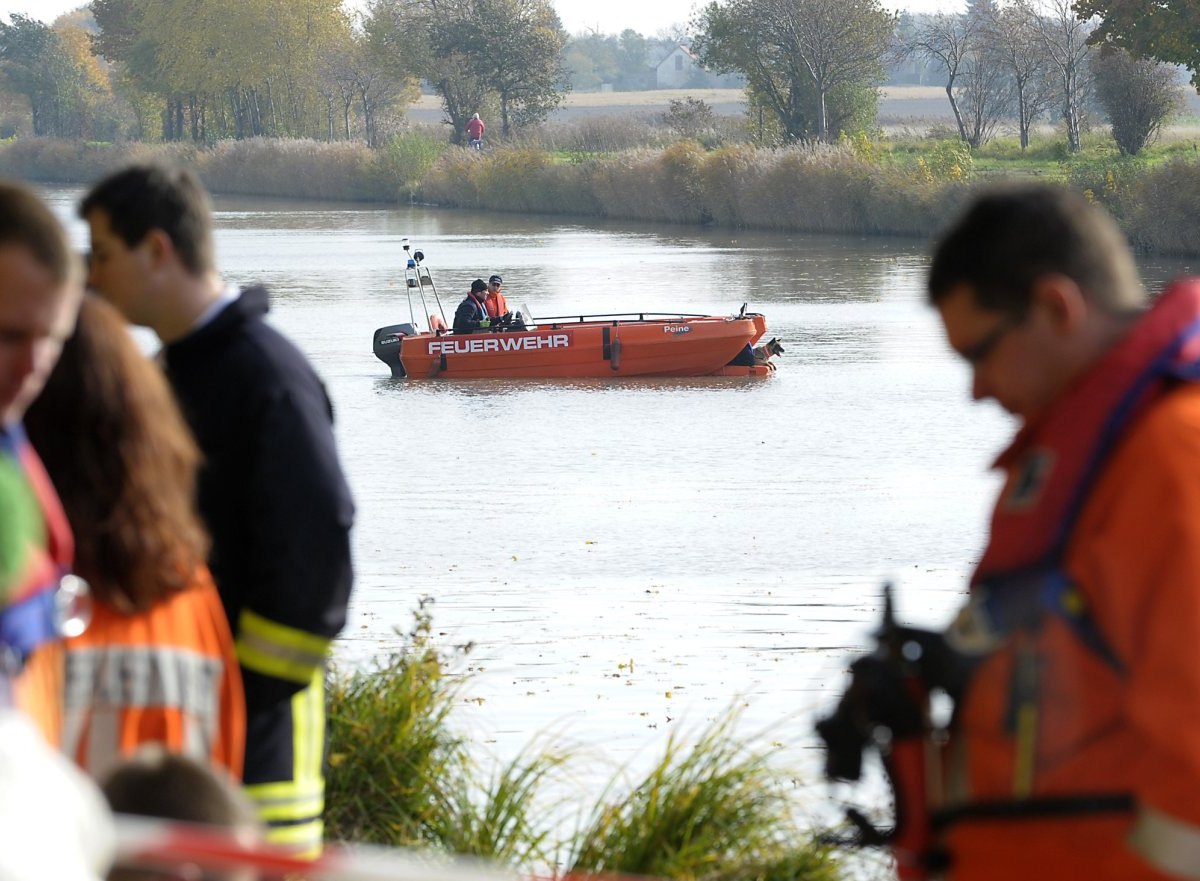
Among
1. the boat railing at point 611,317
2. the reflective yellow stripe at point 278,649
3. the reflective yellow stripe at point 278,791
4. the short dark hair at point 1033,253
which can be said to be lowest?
the boat railing at point 611,317

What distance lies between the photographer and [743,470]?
65.5 ft

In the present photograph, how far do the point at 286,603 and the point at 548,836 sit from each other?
2802mm

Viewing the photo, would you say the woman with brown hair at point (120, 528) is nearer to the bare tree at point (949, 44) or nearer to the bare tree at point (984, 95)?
the bare tree at point (984, 95)

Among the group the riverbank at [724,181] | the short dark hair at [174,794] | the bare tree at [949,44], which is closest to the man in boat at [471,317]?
the riverbank at [724,181]

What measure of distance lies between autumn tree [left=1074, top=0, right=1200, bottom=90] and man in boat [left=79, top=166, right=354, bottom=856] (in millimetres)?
39138

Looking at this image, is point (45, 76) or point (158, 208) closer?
point (158, 208)

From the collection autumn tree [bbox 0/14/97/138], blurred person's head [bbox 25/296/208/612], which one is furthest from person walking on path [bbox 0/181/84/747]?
autumn tree [bbox 0/14/97/138]

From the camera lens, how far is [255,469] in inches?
141

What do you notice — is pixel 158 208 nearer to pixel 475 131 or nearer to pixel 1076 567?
pixel 1076 567

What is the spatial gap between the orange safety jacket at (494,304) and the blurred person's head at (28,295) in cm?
2382

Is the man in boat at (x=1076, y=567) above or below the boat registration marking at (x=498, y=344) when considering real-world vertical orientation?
above

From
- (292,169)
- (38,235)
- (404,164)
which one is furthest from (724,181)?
(38,235)

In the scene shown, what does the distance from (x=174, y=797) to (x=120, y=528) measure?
64 cm

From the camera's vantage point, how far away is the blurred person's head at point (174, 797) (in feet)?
7.92
